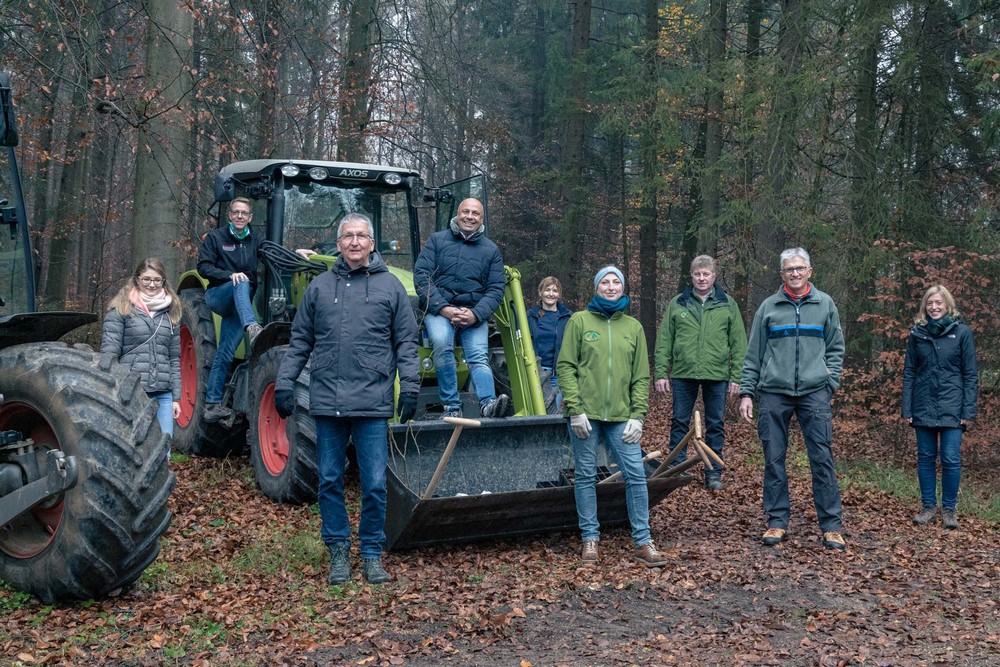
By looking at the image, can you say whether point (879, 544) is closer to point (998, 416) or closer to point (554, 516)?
point (554, 516)

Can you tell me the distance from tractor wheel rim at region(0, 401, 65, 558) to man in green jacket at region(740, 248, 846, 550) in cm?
470

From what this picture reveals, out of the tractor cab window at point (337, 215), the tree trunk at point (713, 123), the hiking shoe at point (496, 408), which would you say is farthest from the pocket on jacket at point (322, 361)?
the tree trunk at point (713, 123)

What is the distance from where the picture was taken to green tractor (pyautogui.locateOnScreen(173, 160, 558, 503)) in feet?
25.7

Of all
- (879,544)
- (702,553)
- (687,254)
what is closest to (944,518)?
(879,544)

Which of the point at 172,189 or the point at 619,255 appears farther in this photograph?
the point at 619,255

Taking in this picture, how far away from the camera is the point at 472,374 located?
765cm

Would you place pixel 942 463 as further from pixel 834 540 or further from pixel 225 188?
pixel 225 188

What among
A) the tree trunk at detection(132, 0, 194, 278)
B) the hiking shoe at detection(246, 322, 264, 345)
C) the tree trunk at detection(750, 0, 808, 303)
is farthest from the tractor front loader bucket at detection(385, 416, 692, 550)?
the tree trunk at detection(750, 0, 808, 303)

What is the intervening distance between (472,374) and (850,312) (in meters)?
7.13

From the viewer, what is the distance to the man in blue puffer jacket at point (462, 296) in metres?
7.48

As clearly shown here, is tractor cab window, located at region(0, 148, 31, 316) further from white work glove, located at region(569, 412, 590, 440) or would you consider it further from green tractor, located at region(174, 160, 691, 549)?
white work glove, located at region(569, 412, 590, 440)

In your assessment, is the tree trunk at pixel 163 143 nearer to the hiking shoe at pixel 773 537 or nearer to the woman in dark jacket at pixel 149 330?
the woman in dark jacket at pixel 149 330

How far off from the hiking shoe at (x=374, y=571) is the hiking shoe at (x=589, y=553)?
1365mm

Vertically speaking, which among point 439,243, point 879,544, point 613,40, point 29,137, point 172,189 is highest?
point 613,40
